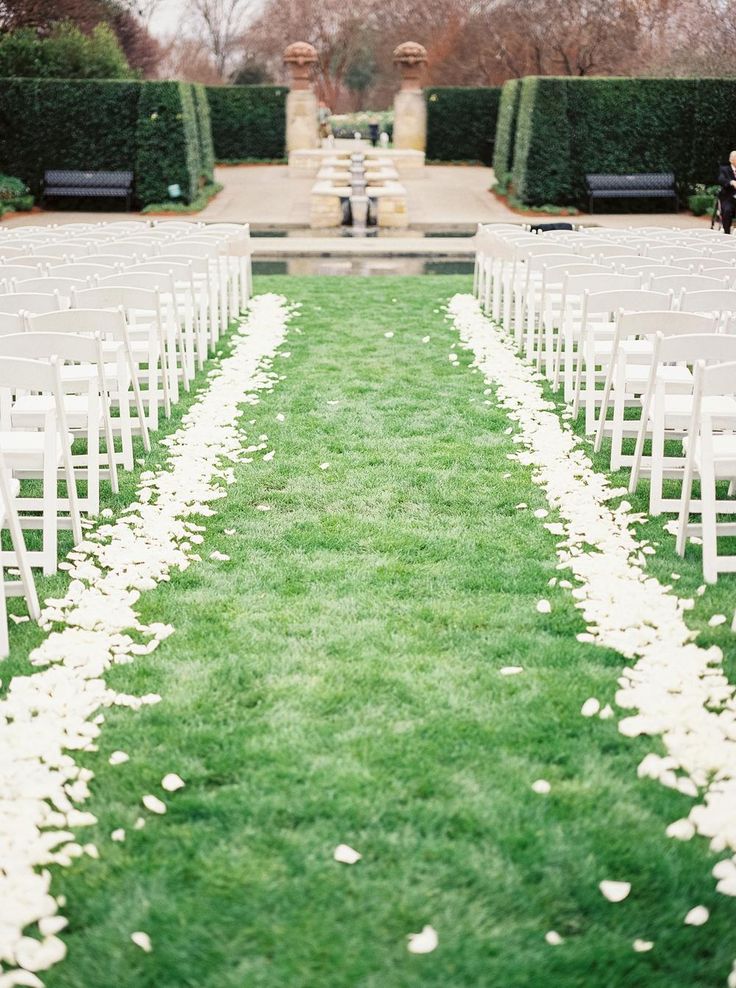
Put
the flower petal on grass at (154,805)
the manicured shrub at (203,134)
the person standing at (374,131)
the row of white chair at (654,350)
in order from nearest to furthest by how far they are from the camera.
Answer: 1. the flower petal on grass at (154,805)
2. the row of white chair at (654,350)
3. the manicured shrub at (203,134)
4. the person standing at (374,131)

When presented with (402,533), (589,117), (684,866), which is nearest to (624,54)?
(589,117)

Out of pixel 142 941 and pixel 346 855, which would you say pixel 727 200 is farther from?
pixel 142 941

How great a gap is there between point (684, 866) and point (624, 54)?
35682mm

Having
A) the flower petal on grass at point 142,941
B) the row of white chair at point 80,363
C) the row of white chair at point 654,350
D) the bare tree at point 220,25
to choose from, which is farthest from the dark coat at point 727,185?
the bare tree at point 220,25

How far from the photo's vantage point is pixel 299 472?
6391mm

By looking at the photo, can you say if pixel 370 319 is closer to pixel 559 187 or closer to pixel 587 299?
pixel 587 299

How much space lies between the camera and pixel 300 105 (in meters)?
34.1

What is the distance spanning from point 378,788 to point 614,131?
23792 millimetres

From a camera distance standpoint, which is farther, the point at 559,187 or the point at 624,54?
the point at 624,54

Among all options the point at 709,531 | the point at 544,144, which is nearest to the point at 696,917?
the point at 709,531

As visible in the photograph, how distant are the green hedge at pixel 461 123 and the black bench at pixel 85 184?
43.7 feet

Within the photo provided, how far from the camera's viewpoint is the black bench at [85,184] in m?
23.7

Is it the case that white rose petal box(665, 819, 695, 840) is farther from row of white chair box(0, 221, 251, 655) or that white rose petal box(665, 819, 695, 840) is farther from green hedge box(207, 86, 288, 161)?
green hedge box(207, 86, 288, 161)

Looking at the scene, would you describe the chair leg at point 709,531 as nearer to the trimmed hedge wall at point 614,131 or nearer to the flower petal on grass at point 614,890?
the flower petal on grass at point 614,890
